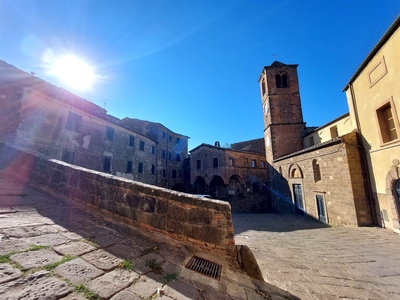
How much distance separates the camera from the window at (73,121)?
12125mm

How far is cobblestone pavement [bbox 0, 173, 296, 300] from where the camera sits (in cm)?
156

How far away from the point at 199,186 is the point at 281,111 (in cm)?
1387

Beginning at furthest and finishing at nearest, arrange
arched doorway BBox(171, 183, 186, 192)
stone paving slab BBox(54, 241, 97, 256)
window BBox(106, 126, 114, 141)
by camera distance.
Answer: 1. arched doorway BBox(171, 183, 186, 192)
2. window BBox(106, 126, 114, 141)
3. stone paving slab BBox(54, 241, 97, 256)

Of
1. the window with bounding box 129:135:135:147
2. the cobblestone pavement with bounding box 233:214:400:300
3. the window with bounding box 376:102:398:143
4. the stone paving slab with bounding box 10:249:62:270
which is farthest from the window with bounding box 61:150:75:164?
the window with bounding box 376:102:398:143

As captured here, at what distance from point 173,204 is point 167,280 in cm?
116

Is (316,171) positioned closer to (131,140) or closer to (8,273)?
→ (8,273)

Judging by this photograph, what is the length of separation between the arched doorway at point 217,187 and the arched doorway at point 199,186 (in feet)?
4.29

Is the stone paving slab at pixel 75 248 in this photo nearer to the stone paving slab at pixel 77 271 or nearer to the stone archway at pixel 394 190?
the stone paving slab at pixel 77 271

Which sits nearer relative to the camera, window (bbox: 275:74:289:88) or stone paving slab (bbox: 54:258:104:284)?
stone paving slab (bbox: 54:258:104:284)

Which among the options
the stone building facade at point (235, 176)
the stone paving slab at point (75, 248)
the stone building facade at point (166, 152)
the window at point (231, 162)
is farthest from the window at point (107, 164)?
the stone paving slab at point (75, 248)

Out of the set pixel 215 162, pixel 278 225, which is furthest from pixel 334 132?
pixel 215 162

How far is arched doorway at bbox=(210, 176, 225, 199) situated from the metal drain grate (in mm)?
19628

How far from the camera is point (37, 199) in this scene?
3873 millimetres

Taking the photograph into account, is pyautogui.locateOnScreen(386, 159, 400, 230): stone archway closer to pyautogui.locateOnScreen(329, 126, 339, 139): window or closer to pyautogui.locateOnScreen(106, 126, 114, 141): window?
pyautogui.locateOnScreen(329, 126, 339, 139): window
